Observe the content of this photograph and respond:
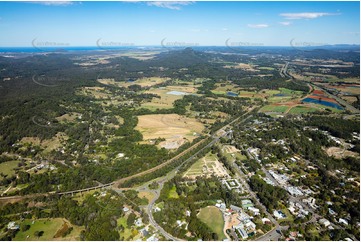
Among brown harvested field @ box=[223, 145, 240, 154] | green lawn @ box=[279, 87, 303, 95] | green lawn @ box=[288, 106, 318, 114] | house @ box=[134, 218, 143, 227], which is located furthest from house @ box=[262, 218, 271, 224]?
green lawn @ box=[279, 87, 303, 95]

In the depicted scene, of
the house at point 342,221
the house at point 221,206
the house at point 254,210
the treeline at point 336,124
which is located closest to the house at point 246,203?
the house at point 254,210

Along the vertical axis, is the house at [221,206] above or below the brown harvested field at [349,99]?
above

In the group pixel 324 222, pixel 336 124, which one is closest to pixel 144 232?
pixel 324 222

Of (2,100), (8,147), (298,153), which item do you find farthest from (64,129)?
(298,153)

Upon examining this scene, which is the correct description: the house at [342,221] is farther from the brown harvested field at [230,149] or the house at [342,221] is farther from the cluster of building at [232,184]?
the brown harvested field at [230,149]

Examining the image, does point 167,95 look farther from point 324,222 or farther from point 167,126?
point 324,222
